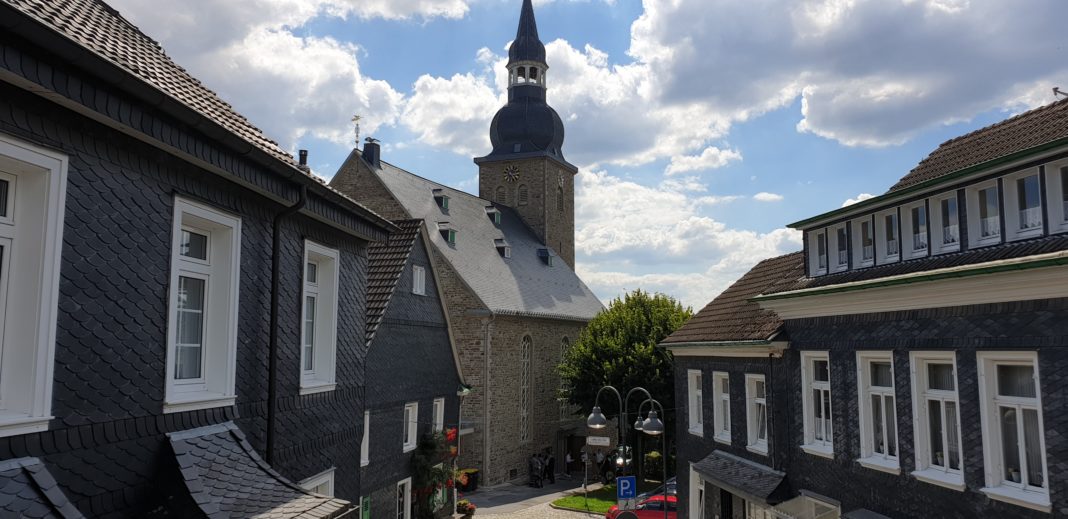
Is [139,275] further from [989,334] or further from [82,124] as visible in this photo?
[989,334]

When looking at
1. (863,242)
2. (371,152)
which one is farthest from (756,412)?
(371,152)

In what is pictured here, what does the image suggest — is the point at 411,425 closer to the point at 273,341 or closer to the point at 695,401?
the point at 695,401

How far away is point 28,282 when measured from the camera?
547cm

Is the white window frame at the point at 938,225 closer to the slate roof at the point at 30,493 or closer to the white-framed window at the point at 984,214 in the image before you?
the white-framed window at the point at 984,214

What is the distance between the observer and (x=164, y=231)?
22.6ft

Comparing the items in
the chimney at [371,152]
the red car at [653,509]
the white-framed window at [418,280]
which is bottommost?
the red car at [653,509]

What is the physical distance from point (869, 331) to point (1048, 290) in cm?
334

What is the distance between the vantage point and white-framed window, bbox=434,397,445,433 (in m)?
20.7

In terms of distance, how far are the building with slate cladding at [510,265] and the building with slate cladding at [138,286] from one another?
21939mm

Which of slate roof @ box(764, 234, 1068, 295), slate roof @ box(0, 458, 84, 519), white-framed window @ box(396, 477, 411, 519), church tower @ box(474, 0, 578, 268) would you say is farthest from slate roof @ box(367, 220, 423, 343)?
church tower @ box(474, 0, 578, 268)

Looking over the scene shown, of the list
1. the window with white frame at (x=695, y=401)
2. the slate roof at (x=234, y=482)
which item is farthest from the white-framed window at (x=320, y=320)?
the window with white frame at (x=695, y=401)

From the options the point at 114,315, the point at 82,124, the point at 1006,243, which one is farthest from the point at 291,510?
the point at 1006,243

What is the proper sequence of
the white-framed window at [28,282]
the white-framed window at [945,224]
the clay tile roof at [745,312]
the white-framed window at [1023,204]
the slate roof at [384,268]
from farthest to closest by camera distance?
the slate roof at [384,268] < the clay tile roof at [745,312] < the white-framed window at [945,224] < the white-framed window at [1023,204] < the white-framed window at [28,282]

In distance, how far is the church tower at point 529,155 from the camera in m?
54.7
